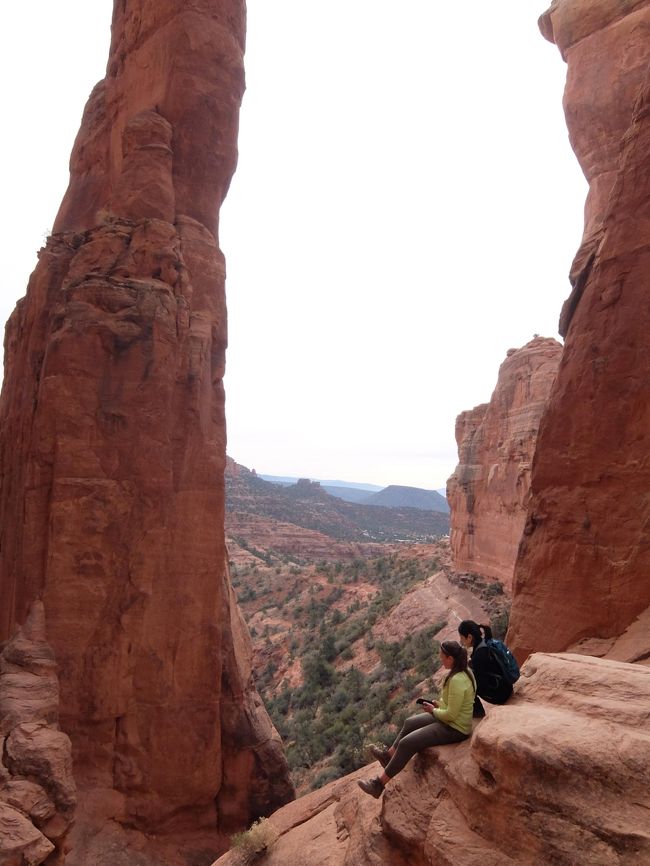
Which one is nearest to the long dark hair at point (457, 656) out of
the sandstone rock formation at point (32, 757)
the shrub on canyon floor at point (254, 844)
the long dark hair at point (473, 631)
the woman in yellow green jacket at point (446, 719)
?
the woman in yellow green jacket at point (446, 719)

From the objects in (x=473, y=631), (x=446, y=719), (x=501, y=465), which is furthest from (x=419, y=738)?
(x=501, y=465)

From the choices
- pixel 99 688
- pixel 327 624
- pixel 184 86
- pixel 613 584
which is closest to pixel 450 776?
pixel 613 584

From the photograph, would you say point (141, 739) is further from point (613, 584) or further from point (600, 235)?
point (600, 235)

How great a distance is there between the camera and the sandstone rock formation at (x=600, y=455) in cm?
815

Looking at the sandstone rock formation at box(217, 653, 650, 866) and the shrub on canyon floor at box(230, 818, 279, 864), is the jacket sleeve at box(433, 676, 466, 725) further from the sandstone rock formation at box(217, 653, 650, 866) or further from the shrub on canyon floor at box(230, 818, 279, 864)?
the shrub on canyon floor at box(230, 818, 279, 864)

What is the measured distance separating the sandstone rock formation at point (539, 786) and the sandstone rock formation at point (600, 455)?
2.00 meters

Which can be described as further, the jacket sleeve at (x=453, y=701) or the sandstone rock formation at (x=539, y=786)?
the jacket sleeve at (x=453, y=701)

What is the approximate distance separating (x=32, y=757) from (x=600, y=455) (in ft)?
29.4

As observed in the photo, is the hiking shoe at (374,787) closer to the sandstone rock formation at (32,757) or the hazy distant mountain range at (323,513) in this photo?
the sandstone rock formation at (32,757)

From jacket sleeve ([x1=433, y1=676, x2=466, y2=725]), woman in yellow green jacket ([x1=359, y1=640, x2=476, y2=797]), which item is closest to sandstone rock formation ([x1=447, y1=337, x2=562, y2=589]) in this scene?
woman in yellow green jacket ([x1=359, y1=640, x2=476, y2=797])

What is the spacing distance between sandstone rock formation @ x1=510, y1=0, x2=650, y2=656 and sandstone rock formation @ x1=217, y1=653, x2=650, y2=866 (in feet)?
6.57

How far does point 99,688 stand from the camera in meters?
10.7

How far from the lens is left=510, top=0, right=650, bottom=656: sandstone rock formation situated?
321 inches

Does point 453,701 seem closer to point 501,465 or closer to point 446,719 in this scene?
point 446,719
